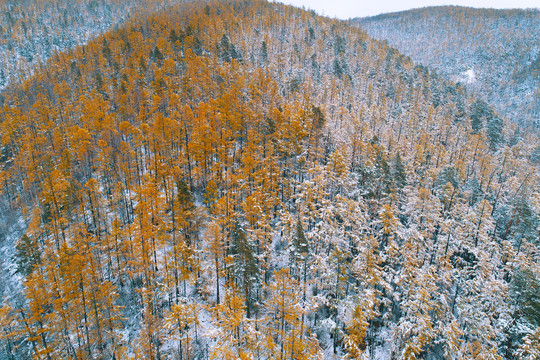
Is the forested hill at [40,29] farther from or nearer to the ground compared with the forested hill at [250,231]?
farther from the ground

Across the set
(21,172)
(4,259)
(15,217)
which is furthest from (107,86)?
(4,259)

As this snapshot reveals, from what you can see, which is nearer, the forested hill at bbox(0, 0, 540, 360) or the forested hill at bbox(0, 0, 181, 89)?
the forested hill at bbox(0, 0, 540, 360)

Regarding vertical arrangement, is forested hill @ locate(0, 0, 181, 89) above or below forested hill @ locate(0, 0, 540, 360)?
above

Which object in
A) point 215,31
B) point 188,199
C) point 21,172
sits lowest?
point 21,172

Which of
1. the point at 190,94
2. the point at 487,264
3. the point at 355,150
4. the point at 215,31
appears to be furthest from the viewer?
the point at 215,31

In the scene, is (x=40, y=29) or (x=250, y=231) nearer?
(x=250, y=231)

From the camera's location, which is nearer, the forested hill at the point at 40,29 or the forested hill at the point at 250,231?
the forested hill at the point at 250,231

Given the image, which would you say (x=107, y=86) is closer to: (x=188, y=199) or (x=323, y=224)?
(x=188, y=199)

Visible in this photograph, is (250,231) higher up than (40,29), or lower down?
lower down
